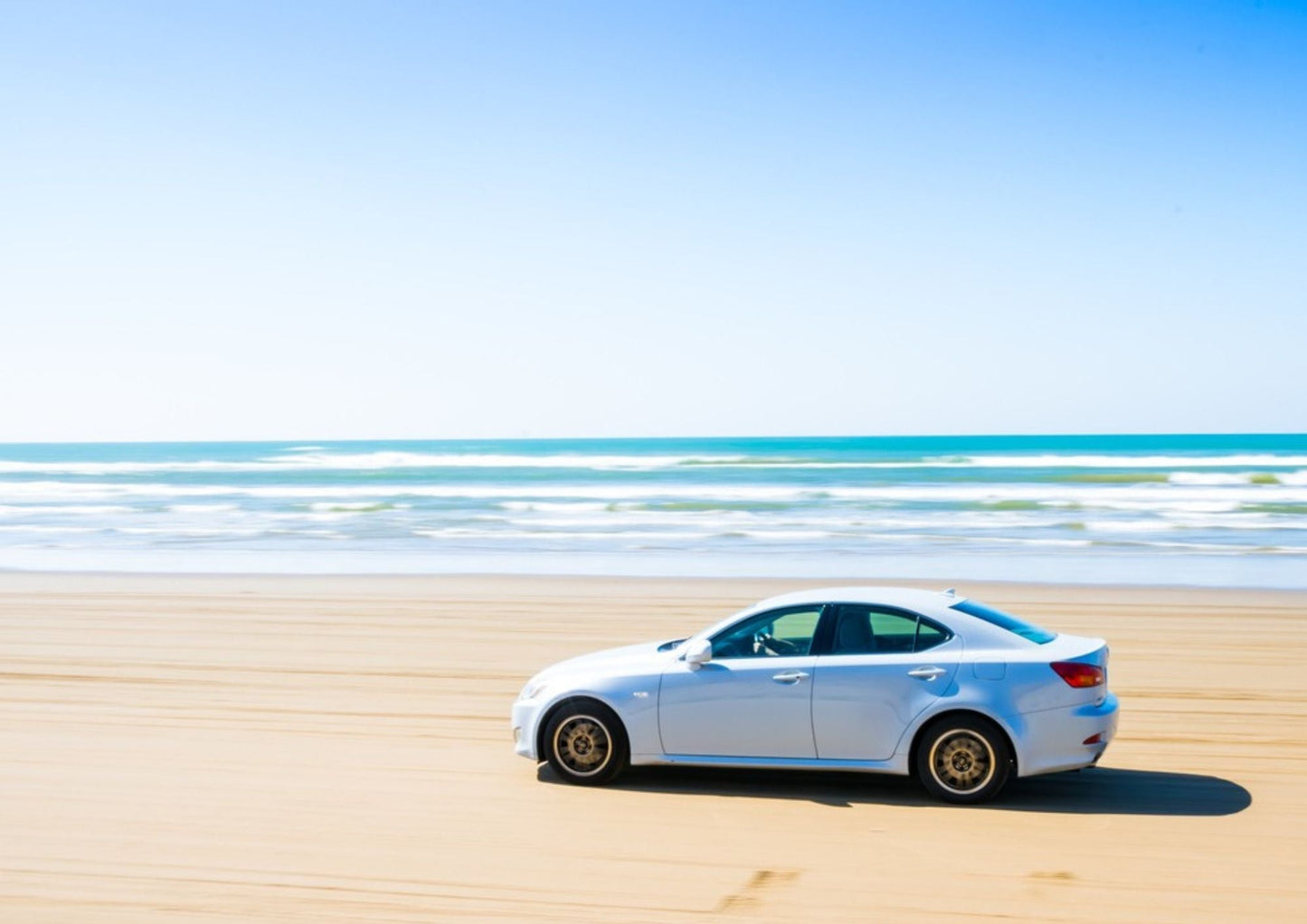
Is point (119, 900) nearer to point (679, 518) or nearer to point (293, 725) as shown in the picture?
point (293, 725)

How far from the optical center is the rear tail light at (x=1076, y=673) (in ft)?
27.0

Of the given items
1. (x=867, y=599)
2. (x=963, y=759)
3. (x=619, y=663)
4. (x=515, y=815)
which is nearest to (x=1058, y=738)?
(x=963, y=759)

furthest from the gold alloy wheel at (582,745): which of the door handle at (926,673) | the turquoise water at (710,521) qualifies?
the turquoise water at (710,521)

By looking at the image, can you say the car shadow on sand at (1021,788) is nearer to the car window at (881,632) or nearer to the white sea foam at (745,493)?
the car window at (881,632)

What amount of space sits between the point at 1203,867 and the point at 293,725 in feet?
25.3

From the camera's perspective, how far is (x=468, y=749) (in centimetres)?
1030

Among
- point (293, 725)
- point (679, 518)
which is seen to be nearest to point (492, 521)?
point (679, 518)

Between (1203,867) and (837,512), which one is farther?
(837,512)

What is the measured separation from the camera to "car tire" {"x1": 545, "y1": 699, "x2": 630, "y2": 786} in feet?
29.4

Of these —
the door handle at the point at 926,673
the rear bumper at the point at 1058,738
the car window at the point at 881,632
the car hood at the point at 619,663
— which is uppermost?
the car window at the point at 881,632

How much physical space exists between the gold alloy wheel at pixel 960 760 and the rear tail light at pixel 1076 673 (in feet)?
2.30

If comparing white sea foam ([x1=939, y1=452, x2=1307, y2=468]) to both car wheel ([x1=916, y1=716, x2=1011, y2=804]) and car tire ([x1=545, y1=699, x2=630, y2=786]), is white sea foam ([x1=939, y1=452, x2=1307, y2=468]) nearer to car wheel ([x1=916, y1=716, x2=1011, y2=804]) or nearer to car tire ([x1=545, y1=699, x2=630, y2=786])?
car wheel ([x1=916, y1=716, x2=1011, y2=804])

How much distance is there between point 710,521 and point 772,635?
1074 inches

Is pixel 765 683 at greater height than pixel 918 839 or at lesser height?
greater
